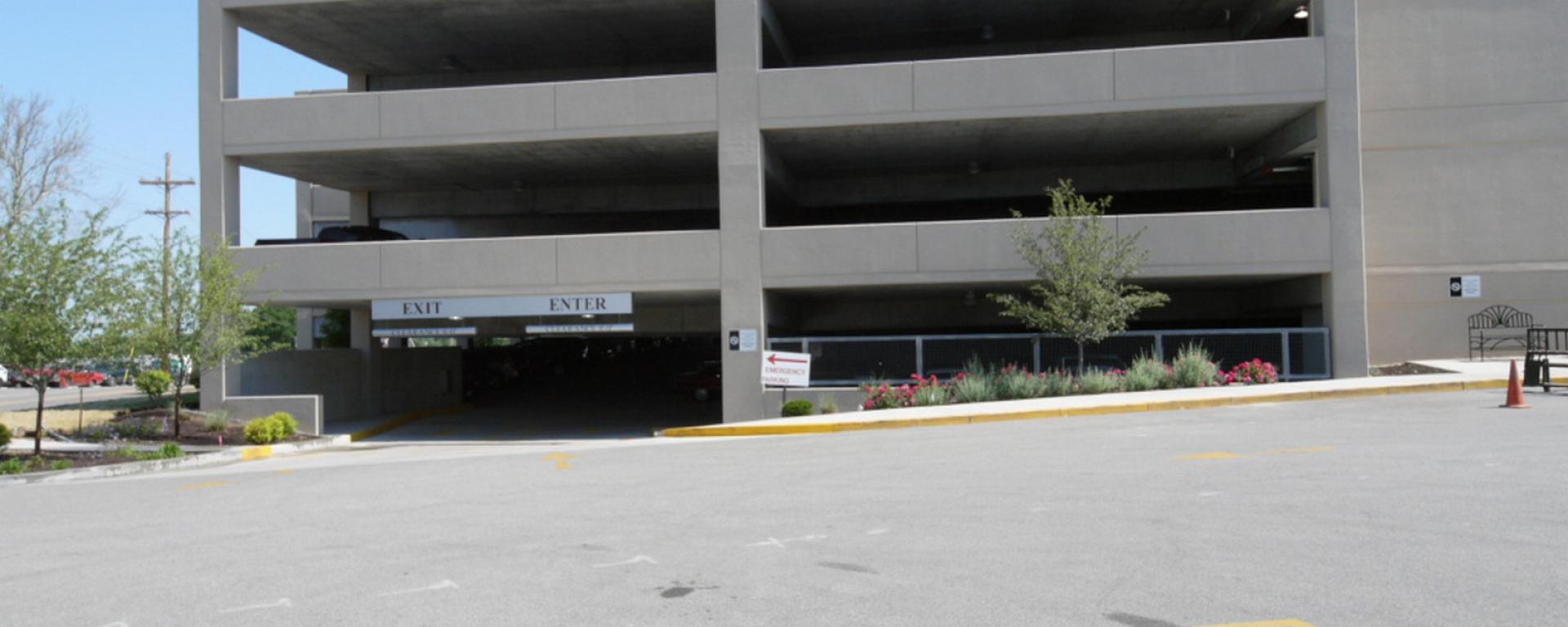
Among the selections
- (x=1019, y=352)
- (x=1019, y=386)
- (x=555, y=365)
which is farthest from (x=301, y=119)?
(x=555, y=365)

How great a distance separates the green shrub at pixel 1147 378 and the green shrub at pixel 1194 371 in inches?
6.7

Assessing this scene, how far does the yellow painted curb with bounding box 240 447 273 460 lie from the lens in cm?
2089

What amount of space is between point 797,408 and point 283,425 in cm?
1037

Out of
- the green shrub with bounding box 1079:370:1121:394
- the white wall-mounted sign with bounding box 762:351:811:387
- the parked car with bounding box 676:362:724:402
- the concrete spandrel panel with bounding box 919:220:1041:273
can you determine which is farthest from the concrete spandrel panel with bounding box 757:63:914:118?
the parked car with bounding box 676:362:724:402

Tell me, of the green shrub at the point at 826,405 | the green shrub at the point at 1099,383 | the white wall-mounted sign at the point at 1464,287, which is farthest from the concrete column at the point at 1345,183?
the green shrub at the point at 826,405

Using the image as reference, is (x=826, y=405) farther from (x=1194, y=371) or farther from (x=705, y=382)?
(x=705, y=382)

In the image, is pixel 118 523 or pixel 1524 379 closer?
pixel 118 523

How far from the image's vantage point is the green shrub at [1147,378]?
21.3 m

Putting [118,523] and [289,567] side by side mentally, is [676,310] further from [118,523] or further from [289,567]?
[289,567]

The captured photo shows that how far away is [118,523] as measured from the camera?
1102 cm

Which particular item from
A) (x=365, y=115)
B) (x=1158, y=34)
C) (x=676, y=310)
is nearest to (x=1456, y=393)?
(x=1158, y=34)

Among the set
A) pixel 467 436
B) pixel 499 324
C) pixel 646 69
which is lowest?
pixel 467 436

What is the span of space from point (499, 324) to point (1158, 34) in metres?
17.1

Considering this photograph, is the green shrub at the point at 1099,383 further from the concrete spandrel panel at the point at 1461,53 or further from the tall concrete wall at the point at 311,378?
the tall concrete wall at the point at 311,378
